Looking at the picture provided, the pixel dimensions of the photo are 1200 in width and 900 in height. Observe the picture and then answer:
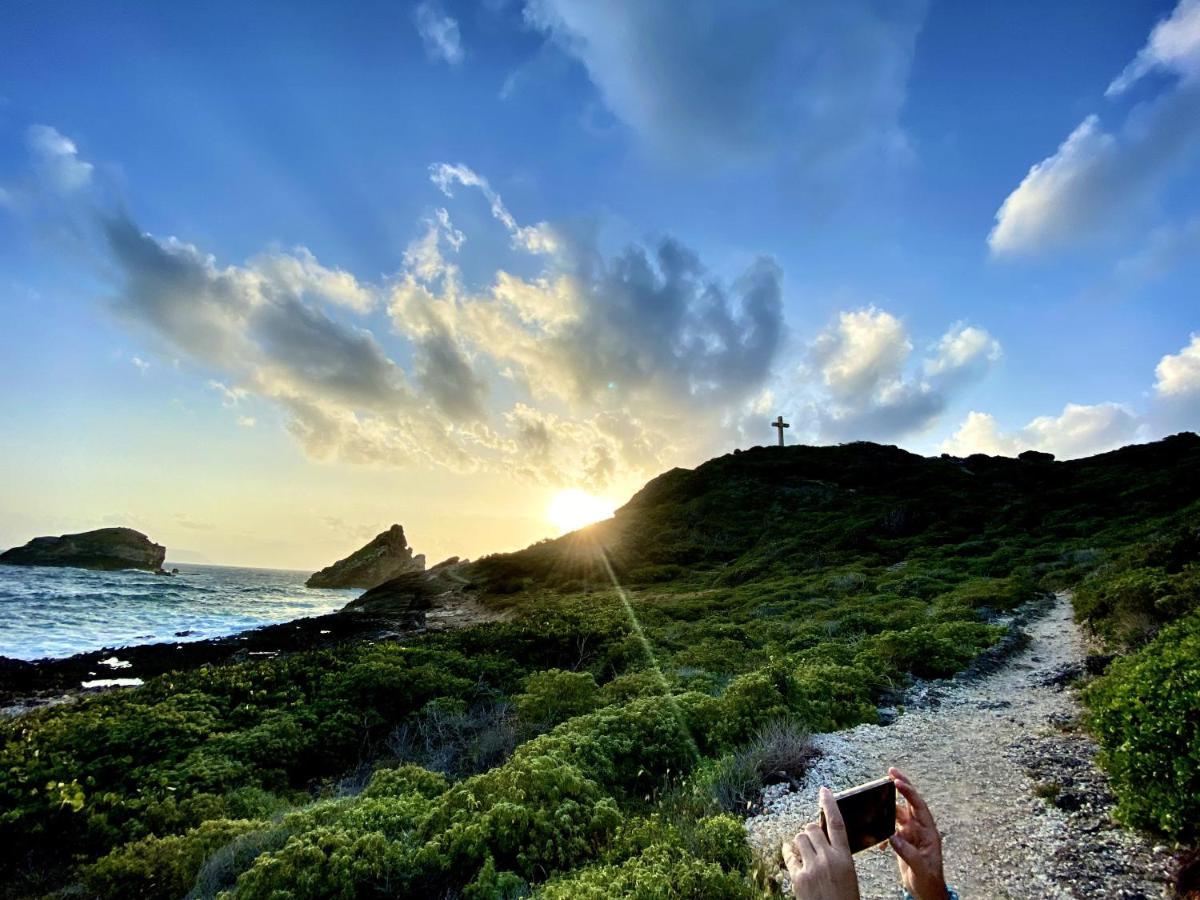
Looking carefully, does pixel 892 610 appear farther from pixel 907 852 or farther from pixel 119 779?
pixel 119 779

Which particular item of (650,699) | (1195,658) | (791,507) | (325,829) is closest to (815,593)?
(650,699)

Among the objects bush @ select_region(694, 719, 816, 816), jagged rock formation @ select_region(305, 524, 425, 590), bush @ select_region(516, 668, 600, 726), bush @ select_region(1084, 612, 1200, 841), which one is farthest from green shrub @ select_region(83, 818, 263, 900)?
jagged rock formation @ select_region(305, 524, 425, 590)

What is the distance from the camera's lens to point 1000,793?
6.96m

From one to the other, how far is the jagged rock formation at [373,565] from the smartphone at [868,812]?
119711 mm

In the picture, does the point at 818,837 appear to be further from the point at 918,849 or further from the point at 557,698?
the point at 557,698

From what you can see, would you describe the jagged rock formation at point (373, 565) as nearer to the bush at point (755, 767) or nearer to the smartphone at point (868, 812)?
the bush at point (755, 767)

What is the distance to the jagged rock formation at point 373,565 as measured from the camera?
116500 millimetres

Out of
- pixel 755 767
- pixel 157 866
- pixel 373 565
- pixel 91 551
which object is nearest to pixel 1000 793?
pixel 755 767

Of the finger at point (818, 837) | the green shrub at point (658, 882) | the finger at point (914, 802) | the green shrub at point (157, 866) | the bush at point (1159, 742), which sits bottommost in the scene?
the green shrub at point (157, 866)

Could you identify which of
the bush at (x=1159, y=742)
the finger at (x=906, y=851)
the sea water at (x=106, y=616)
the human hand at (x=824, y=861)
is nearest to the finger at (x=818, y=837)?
the human hand at (x=824, y=861)

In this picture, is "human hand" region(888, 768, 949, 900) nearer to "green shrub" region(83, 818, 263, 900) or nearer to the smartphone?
the smartphone

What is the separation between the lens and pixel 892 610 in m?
20.0

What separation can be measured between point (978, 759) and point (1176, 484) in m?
44.9

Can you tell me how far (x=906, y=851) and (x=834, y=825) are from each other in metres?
0.86
